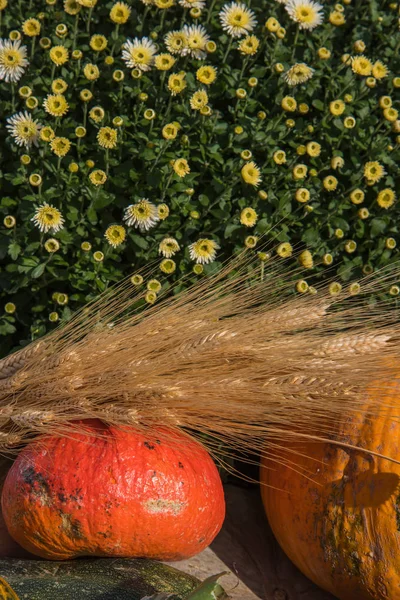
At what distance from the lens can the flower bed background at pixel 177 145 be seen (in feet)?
7.87

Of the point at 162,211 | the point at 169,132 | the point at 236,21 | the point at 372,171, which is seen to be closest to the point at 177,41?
the point at 236,21

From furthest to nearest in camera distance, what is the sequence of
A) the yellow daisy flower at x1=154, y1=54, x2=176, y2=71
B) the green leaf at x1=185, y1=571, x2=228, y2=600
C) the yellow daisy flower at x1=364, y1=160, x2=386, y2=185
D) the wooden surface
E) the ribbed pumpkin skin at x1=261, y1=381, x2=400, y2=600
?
1. the yellow daisy flower at x1=364, y1=160, x2=386, y2=185
2. the yellow daisy flower at x1=154, y1=54, x2=176, y2=71
3. the wooden surface
4. the ribbed pumpkin skin at x1=261, y1=381, x2=400, y2=600
5. the green leaf at x1=185, y1=571, x2=228, y2=600

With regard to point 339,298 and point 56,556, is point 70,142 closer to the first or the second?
point 339,298

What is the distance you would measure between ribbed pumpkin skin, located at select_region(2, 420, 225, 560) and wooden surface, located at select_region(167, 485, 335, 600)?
0.18 m

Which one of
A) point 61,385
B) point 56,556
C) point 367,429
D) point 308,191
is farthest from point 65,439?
point 308,191

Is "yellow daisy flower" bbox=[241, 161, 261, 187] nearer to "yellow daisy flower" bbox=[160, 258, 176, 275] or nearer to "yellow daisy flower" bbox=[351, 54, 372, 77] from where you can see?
"yellow daisy flower" bbox=[160, 258, 176, 275]

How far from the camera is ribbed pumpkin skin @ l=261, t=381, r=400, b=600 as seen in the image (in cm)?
202

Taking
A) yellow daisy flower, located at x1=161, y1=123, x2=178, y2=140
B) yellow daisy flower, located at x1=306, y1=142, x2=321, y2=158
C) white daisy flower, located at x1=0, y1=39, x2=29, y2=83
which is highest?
white daisy flower, located at x1=0, y1=39, x2=29, y2=83

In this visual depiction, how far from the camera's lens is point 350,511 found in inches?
81.2

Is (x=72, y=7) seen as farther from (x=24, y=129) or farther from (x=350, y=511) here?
(x=350, y=511)

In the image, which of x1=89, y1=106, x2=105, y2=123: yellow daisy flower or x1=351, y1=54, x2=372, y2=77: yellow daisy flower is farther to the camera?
x1=351, y1=54, x2=372, y2=77: yellow daisy flower

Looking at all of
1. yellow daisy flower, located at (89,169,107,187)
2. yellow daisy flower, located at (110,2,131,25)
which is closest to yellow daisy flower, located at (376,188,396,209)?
yellow daisy flower, located at (89,169,107,187)

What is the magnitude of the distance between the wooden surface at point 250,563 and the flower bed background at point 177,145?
80cm

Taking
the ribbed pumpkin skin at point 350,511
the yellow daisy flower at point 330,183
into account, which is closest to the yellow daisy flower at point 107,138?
the yellow daisy flower at point 330,183
